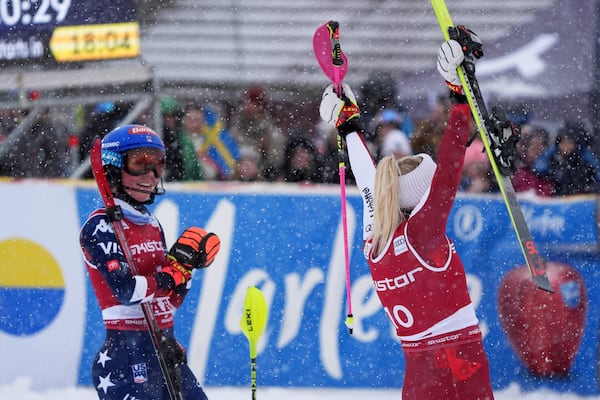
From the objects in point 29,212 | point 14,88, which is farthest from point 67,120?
point 29,212

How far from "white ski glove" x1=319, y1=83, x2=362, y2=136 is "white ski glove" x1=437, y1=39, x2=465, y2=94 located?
2.21 ft

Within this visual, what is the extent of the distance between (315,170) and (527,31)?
1.79m

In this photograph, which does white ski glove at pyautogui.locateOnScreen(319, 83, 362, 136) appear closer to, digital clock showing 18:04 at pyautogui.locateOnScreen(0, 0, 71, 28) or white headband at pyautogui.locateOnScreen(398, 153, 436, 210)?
white headband at pyautogui.locateOnScreen(398, 153, 436, 210)

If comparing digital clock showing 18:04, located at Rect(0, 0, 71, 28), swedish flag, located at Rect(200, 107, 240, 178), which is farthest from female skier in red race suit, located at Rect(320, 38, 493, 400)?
digital clock showing 18:04, located at Rect(0, 0, 71, 28)

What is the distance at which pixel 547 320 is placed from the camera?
6168 mm

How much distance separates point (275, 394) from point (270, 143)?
1.97 metres

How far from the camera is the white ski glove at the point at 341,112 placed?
4270mm

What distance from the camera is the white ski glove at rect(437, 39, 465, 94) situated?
3.68 meters

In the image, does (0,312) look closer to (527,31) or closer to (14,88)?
(14,88)

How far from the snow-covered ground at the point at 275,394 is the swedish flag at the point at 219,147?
1705 mm

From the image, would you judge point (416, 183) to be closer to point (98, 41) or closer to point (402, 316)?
point (402, 316)

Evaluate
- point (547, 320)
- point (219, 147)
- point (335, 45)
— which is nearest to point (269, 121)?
point (219, 147)

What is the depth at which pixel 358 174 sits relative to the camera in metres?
4.13

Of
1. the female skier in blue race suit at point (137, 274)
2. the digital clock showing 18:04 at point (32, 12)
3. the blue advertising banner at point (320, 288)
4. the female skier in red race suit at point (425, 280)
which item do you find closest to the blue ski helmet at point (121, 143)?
the female skier in blue race suit at point (137, 274)
